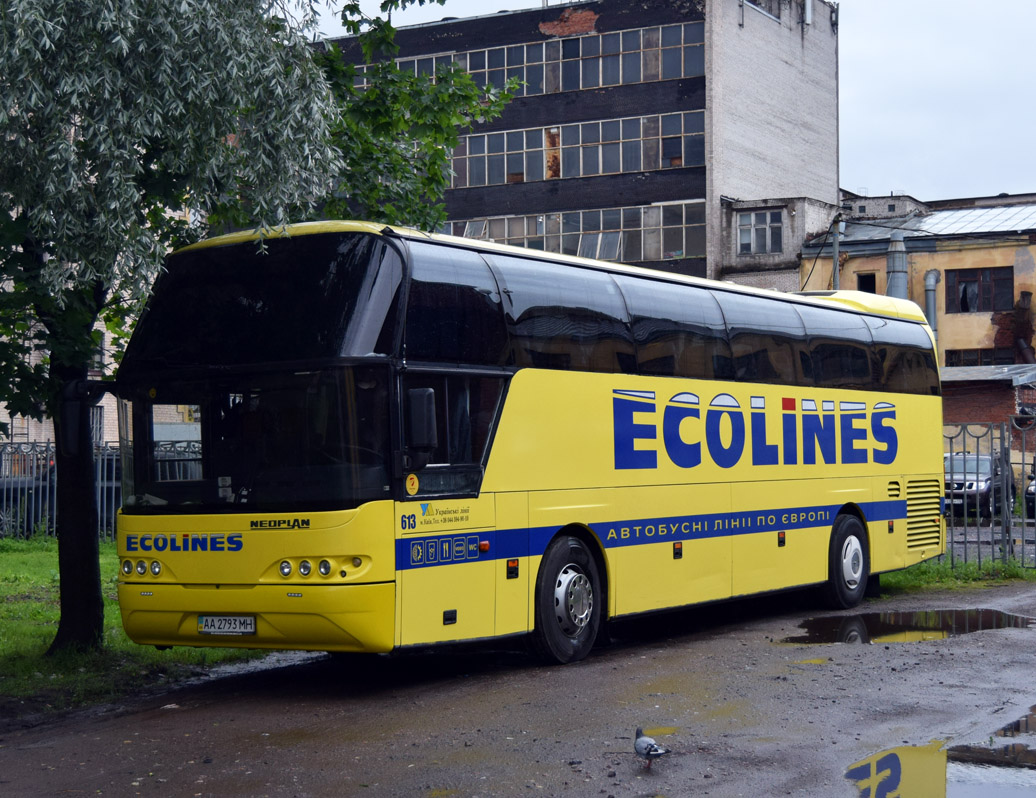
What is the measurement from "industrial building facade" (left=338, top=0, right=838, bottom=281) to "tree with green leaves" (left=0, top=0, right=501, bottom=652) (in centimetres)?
4275

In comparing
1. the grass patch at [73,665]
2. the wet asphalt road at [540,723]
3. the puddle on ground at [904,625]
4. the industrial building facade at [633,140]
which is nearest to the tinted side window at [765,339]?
the puddle on ground at [904,625]

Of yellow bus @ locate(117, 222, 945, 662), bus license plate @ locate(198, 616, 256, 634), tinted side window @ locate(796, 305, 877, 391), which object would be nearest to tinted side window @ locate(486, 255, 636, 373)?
yellow bus @ locate(117, 222, 945, 662)

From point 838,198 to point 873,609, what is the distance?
2014 inches

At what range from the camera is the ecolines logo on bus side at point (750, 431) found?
43.5 feet

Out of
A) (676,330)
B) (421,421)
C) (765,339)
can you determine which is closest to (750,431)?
(765,339)

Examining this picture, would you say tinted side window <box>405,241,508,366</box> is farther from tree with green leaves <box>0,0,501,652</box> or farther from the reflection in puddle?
the reflection in puddle

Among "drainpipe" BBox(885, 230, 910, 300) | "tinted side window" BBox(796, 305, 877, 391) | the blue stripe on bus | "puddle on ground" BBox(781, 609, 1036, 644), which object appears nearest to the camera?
the blue stripe on bus

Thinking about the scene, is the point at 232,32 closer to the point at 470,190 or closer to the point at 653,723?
the point at 653,723

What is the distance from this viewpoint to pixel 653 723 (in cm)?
905

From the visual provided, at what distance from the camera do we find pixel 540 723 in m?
9.12

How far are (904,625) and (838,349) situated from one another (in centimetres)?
363

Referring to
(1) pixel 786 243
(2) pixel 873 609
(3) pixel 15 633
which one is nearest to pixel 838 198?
(1) pixel 786 243

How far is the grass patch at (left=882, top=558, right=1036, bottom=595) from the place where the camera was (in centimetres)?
1898

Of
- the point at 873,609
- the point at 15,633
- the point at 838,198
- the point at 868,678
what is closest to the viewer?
the point at 868,678
